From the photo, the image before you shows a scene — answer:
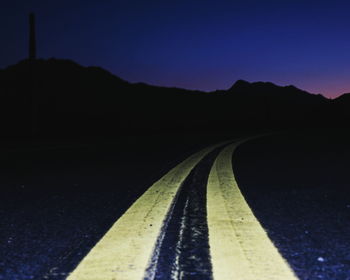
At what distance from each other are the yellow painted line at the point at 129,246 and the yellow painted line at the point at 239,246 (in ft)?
1.20

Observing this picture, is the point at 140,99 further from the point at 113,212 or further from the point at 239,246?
the point at 239,246

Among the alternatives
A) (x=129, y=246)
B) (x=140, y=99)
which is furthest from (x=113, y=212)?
(x=140, y=99)

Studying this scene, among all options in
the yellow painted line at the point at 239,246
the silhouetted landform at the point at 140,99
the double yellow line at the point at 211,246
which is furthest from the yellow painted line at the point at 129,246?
the silhouetted landform at the point at 140,99

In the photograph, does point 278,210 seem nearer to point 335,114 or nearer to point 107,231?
point 107,231

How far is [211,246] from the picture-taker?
8.33 ft

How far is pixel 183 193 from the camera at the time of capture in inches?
185

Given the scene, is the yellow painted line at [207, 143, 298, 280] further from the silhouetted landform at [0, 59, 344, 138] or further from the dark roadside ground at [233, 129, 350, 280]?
the silhouetted landform at [0, 59, 344, 138]

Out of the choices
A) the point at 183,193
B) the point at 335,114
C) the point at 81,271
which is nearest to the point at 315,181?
the point at 183,193

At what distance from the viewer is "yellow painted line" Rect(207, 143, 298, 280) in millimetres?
2070

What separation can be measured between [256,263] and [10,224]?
2.01 meters

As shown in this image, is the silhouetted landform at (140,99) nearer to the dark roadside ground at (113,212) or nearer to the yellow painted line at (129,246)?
the dark roadside ground at (113,212)

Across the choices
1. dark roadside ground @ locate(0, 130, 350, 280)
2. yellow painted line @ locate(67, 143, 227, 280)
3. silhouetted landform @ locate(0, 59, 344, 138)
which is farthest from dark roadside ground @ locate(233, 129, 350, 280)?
silhouetted landform @ locate(0, 59, 344, 138)

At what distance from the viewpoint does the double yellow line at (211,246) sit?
2.09m

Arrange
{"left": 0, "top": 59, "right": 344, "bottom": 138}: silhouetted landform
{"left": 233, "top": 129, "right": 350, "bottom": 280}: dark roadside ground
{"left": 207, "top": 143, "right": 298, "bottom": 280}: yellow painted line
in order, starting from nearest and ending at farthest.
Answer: {"left": 207, "top": 143, "right": 298, "bottom": 280}: yellow painted line < {"left": 233, "top": 129, "right": 350, "bottom": 280}: dark roadside ground < {"left": 0, "top": 59, "right": 344, "bottom": 138}: silhouetted landform
